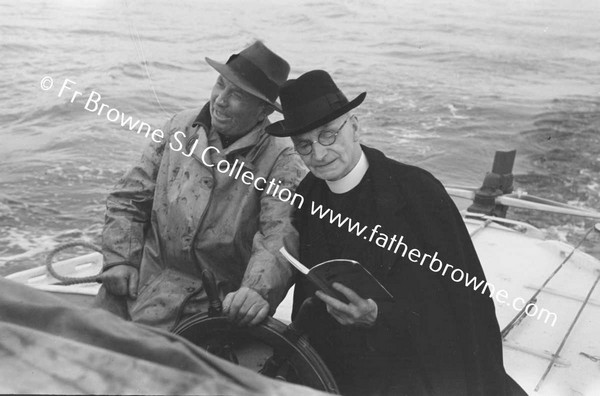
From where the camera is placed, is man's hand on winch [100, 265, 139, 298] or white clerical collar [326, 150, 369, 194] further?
man's hand on winch [100, 265, 139, 298]

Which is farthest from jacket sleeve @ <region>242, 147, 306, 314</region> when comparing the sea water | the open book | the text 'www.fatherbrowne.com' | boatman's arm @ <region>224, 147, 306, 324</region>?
the sea water

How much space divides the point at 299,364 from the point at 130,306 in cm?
72

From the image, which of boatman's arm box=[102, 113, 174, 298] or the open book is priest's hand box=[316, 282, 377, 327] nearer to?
the open book

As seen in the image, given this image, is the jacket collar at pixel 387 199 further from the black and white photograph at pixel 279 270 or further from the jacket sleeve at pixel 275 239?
the jacket sleeve at pixel 275 239

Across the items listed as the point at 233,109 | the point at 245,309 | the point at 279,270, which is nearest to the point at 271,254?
the point at 279,270

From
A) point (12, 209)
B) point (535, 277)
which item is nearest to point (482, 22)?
point (12, 209)

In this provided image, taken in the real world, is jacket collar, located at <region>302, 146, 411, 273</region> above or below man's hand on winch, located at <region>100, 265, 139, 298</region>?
above

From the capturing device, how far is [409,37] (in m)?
18.8

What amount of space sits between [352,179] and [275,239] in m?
0.30

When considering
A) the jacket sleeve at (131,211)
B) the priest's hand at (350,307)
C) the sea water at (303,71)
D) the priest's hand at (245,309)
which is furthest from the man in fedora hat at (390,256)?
the sea water at (303,71)

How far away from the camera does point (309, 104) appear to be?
2.14m

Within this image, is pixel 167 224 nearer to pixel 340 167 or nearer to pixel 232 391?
pixel 340 167

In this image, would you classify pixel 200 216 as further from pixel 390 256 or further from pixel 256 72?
pixel 390 256

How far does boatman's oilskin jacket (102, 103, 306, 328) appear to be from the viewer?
2.36 meters
